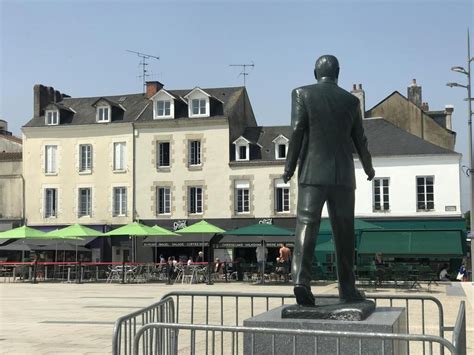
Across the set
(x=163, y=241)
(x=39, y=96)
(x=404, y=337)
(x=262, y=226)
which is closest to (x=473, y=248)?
(x=262, y=226)

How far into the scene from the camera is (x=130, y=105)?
139 ft

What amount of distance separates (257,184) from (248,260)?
4.26m

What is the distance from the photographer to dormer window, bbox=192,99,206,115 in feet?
129

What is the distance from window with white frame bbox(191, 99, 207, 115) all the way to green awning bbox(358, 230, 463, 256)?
39.9 feet

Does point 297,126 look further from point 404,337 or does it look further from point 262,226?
point 262,226

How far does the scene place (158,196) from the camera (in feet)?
129

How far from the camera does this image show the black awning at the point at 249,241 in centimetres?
3219

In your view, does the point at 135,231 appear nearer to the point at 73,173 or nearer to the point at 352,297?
the point at 73,173

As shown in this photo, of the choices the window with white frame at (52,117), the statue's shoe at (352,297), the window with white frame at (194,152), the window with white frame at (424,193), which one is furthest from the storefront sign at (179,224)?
the statue's shoe at (352,297)

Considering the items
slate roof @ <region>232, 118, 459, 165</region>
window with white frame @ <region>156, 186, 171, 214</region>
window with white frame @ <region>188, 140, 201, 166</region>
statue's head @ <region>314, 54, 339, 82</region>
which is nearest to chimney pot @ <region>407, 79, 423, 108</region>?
slate roof @ <region>232, 118, 459, 165</region>

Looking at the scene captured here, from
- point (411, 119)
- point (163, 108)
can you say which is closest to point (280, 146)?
point (163, 108)

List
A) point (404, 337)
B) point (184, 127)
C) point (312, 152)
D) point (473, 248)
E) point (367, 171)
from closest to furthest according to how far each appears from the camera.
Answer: point (404, 337), point (312, 152), point (367, 171), point (473, 248), point (184, 127)

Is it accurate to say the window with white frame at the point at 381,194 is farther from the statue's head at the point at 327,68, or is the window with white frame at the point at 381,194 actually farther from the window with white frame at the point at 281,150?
the statue's head at the point at 327,68

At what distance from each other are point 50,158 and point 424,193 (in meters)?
22.4
